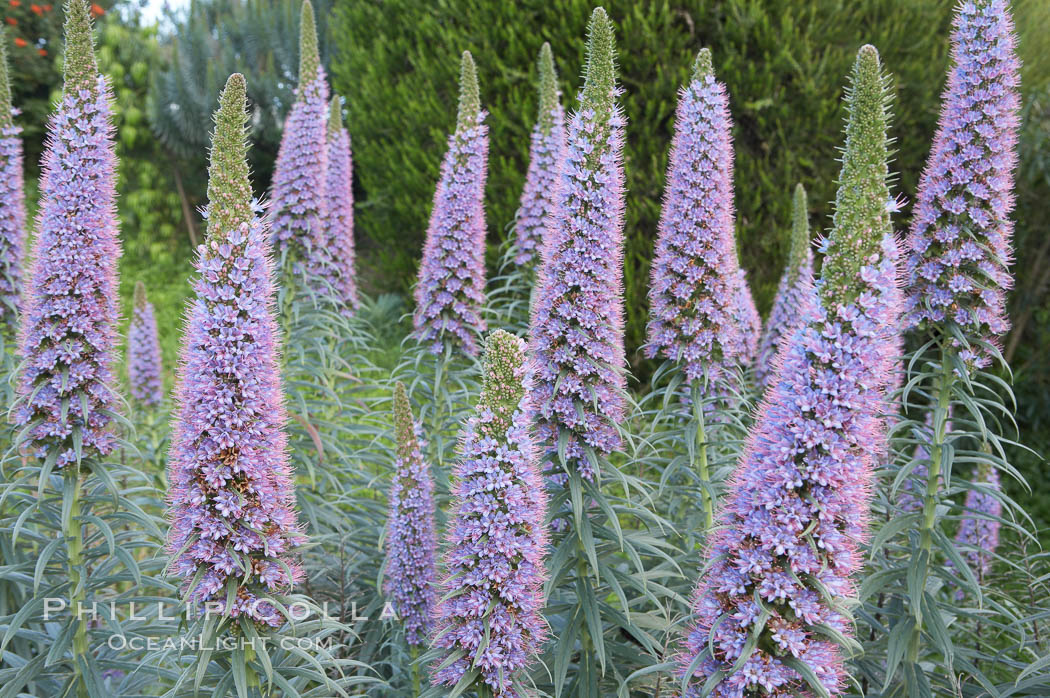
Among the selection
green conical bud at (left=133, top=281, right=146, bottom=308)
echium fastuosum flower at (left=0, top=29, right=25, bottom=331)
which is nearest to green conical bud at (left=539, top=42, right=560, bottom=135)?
echium fastuosum flower at (left=0, top=29, right=25, bottom=331)

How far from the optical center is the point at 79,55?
3.46m

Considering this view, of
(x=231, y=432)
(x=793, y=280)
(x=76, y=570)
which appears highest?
(x=793, y=280)

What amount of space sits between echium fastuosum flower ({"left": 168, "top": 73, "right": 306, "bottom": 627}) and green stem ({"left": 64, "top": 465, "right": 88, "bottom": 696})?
3.12 feet

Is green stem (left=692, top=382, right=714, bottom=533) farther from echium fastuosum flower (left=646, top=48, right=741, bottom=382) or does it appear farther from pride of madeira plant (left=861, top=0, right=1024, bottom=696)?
pride of madeira plant (left=861, top=0, right=1024, bottom=696)

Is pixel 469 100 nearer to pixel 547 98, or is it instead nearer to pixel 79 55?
pixel 547 98

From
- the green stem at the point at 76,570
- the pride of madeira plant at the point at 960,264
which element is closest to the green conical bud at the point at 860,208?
the pride of madeira plant at the point at 960,264

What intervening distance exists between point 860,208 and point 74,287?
3029mm

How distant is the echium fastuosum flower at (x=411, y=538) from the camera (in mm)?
3594

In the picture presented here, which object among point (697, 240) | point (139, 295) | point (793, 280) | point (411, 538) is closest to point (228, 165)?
point (411, 538)

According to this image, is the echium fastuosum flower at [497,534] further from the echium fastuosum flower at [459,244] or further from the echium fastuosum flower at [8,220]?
the echium fastuosum flower at [8,220]

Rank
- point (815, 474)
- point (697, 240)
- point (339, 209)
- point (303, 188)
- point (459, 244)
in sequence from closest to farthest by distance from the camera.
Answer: point (815, 474) → point (697, 240) → point (459, 244) → point (303, 188) → point (339, 209)

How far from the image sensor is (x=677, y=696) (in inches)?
108

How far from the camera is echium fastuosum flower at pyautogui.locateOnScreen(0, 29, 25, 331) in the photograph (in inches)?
159

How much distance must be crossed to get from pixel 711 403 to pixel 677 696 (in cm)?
204
